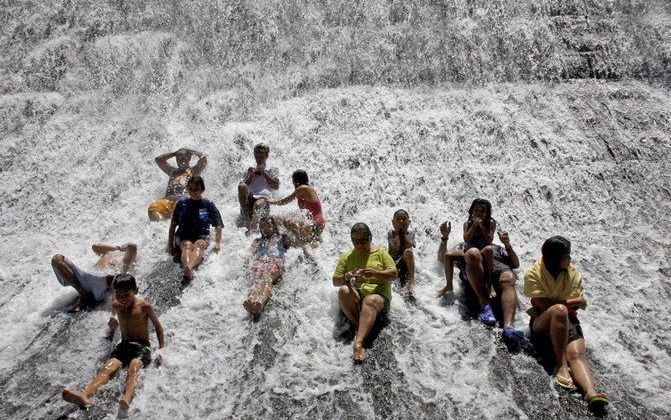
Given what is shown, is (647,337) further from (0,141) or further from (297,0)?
(0,141)

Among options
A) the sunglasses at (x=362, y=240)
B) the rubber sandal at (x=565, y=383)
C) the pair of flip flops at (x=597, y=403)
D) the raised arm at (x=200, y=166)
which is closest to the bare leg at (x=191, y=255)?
the raised arm at (x=200, y=166)

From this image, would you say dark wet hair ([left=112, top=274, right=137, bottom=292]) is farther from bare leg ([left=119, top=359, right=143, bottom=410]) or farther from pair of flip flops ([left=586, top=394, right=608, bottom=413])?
pair of flip flops ([left=586, top=394, right=608, bottom=413])

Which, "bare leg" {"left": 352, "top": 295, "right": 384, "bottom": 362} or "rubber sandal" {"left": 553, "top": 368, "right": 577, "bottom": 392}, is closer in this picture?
"rubber sandal" {"left": 553, "top": 368, "right": 577, "bottom": 392}

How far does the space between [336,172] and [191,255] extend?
120 inches

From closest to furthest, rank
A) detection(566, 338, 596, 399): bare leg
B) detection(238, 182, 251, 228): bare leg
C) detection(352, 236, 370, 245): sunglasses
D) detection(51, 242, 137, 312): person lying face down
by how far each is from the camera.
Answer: detection(566, 338, 596, 399): bare leg
detection(352, 236, 370, 245): sunglasses
detection(51, 242, 137, 312): person lying face down
detection(238, 182, 251, 228): bare leg

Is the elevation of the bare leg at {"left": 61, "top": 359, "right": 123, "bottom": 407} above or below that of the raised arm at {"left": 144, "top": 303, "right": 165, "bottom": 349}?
below

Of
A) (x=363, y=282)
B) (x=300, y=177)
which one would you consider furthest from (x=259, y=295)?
(x=300, y=177)

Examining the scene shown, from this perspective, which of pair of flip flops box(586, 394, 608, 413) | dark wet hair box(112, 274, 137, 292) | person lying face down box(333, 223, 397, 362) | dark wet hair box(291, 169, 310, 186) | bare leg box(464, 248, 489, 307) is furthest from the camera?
dark wet hair box(291, 169, 310, 186)

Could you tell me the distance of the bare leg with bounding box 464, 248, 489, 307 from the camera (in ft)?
18.8

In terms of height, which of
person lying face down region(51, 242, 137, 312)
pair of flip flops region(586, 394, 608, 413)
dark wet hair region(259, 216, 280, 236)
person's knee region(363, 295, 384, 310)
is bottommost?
pair of flip flops region(586, 394, 608, 413)

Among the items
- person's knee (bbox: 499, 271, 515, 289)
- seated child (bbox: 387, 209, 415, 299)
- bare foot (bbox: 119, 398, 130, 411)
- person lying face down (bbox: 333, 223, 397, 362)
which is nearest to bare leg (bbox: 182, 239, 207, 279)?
bare foot (bbox: 119, 398, 130, 411)

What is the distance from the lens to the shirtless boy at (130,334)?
16.0 feet

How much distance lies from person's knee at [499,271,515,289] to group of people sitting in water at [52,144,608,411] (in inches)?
0.5

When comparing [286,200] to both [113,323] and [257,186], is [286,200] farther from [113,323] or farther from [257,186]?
[113,323]
